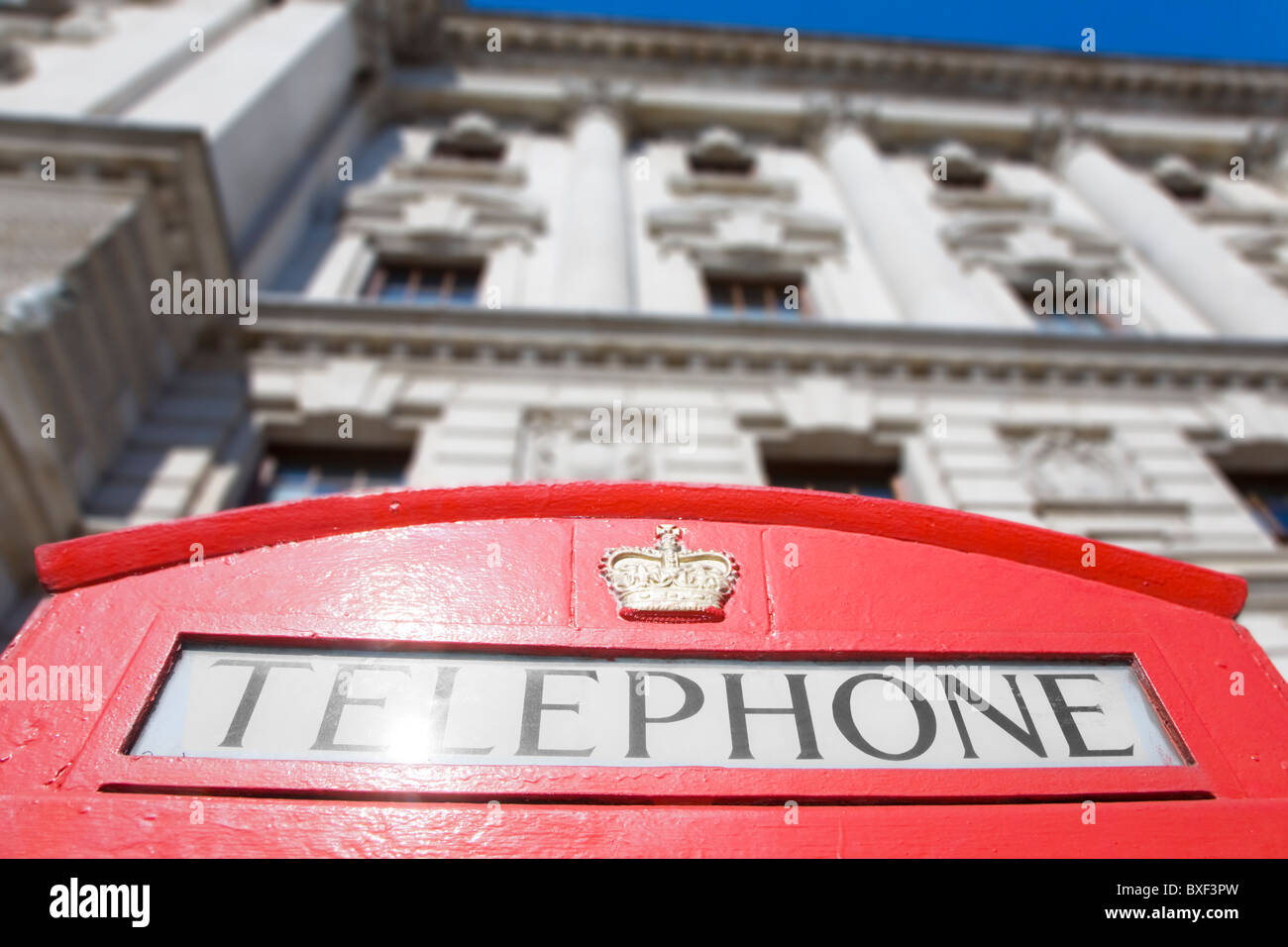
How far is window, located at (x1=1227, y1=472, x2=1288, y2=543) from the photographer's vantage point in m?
8.57

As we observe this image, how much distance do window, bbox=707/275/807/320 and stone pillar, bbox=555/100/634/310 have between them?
1403 mm

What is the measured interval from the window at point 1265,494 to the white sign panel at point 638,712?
7.61 m

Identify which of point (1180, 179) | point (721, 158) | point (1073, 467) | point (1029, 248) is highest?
point (721, 158)

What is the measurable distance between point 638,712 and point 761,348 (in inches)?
269

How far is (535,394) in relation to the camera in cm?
839

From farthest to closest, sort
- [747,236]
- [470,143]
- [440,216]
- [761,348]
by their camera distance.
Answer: [470,143] → [747,236] → [440,216] → [761,348]

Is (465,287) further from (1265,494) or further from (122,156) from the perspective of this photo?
(1265,494)

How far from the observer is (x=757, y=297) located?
12047 mm

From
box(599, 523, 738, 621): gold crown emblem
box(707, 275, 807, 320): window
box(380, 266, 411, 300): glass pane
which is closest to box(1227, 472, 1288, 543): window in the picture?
box(707, 275, 807, 320): window

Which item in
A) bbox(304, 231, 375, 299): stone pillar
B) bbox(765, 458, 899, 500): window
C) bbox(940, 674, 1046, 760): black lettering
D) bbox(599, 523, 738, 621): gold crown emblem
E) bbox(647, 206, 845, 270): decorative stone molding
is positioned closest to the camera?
bbox(940, 674, 1046, 760): black lettering

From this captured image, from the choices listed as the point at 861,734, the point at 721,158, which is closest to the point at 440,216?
the point at 721,158

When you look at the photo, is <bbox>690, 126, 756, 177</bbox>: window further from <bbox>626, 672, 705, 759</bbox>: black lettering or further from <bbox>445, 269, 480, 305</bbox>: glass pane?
<bbox>626, 672, 705, 759</bbox>: black lettering

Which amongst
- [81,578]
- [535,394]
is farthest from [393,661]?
[535,394]
